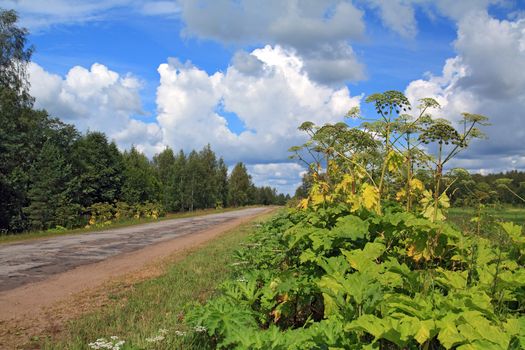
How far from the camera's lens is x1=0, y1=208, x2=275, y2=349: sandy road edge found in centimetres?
600

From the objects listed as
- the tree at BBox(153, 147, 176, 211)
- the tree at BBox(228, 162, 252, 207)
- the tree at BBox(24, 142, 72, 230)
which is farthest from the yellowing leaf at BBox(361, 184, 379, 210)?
the tree at BBox(228, 162, 252, 207)

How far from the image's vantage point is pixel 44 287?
8992 mm

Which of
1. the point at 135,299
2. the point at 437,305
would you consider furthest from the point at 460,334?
the point at 135,299

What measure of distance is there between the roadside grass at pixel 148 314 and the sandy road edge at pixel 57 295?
415 mm

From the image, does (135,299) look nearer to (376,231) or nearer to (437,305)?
(376,231)

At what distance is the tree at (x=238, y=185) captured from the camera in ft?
355

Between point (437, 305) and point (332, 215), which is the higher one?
point (332, 215)

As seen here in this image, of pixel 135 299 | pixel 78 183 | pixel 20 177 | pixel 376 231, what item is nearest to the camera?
pixel 376 231

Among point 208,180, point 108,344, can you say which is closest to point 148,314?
point 108,344

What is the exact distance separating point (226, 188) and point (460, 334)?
334ft

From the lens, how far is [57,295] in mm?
8227

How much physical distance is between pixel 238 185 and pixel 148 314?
342 ft

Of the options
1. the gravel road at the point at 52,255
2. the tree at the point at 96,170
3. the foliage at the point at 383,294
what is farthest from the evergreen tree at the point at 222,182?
the foliage at the point at 383,294

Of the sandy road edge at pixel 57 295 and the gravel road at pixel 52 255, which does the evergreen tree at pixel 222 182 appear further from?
the sandy road edge at pixel 57 295
